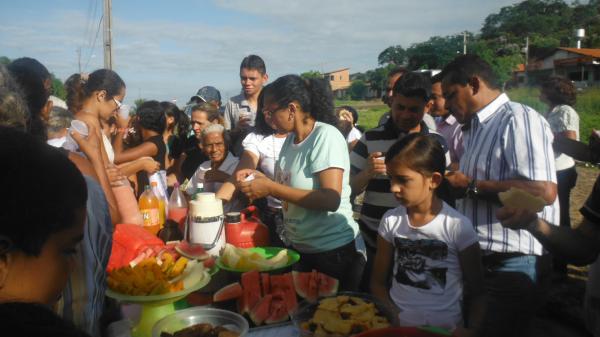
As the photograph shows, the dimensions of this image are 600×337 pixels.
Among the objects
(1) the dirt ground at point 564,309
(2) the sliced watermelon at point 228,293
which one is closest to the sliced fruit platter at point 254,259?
(2) the sliced watermelon at point 228,293

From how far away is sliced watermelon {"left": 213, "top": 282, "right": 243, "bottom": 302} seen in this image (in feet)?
7.09

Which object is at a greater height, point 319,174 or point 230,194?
point 319,174

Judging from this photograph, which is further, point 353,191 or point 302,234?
point 353,191

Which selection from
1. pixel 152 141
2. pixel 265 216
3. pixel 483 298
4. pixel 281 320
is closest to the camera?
pixel 281 320

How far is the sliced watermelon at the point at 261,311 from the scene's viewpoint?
2014mm

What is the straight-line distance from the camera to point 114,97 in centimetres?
348

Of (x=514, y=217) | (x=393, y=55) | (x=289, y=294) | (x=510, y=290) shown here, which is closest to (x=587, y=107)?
(x=510, y=290)

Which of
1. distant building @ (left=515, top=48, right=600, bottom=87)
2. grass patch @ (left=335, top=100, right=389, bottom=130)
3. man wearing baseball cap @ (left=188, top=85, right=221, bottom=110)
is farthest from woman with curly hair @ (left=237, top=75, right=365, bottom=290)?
distant building @ (left=515, top=48, right=600, bottom=87)

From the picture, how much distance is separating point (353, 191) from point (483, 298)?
120 cm

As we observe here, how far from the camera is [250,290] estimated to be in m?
2.15

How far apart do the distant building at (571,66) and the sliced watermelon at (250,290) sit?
42267 millimetres

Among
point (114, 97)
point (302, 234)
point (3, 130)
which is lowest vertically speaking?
point (302, 234)

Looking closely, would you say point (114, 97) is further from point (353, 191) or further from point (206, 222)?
point (353, 191)

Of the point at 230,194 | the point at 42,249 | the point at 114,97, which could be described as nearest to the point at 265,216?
the point at 230,194
